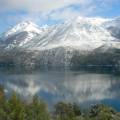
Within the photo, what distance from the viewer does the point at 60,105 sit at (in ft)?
276

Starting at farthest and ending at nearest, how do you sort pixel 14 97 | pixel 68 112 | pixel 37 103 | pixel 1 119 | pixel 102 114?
pixel 68 112 < pixel 102 114 < pixel 37 103 < pixel 14 97 < pixel 1 119

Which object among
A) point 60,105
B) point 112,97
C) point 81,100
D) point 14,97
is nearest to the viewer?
point 14,97

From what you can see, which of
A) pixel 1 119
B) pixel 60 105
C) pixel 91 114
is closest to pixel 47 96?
pixel 60 105

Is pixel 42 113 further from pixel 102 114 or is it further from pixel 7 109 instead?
pixel 102 114

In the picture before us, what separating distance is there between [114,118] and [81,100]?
155ft

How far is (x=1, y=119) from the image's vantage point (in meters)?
56.2

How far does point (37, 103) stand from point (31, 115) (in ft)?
9.52

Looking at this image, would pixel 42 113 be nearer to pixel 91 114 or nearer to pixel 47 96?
pixel 91 114

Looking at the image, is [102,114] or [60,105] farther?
[60,105]

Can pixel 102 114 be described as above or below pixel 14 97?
below

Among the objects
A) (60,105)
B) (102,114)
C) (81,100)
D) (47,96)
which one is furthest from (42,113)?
(47,96)

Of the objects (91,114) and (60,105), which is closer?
(91,114)

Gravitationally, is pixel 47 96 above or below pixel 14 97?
below

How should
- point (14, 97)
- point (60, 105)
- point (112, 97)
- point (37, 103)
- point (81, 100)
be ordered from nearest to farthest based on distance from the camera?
point (14, 97) < point (37, 103) < point (60, 105) < point (81, 100) < point (112, 97)
